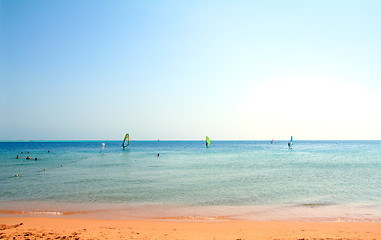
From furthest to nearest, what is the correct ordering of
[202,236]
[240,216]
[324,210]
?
[324,210] → [240,216] → [202,236]

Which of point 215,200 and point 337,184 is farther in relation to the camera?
point 337,184

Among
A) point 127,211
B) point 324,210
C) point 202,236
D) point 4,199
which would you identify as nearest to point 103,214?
point 127,211

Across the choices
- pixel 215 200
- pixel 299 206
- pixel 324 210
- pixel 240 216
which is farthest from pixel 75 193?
pixel 324 210

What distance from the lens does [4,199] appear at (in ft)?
48.7

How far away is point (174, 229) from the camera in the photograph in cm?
937

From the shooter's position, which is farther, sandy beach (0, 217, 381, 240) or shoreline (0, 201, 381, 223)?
shoreline (0, 201, 381, 223)

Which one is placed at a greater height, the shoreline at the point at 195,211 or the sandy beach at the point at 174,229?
the sandy beach at the point at 174,229

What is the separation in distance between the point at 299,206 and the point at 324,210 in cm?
114

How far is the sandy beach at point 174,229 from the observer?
27.3ft

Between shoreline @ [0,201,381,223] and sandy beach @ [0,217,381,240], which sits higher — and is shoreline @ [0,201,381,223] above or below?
below

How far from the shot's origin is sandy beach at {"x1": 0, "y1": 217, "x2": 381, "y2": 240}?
8.31 m

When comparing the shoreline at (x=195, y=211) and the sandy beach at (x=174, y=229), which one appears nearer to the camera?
the sandy beach at (x=174, y=229)

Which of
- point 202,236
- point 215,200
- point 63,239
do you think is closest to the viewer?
point 63,239

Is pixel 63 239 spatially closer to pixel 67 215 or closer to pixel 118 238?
pixel 118 238
